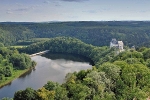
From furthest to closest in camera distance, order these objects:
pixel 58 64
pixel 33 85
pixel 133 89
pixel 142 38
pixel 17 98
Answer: pixel 142 38, pixel 58 64, pixel 33 85, pixel 17 98, pixel 133 89

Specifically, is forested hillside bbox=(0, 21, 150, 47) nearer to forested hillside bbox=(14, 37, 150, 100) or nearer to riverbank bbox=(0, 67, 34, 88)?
riverbank bbox=(0, 67, 34, 88)

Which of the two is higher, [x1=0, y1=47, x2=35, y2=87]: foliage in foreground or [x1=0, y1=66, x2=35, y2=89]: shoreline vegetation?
[x1=0, y1=47, x2=35, y2=87]: foliage in foreground

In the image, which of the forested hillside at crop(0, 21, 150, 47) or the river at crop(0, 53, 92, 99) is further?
the forested hillside at crop(0, 21, 150, 47)

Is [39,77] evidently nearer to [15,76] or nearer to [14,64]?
[15,76]

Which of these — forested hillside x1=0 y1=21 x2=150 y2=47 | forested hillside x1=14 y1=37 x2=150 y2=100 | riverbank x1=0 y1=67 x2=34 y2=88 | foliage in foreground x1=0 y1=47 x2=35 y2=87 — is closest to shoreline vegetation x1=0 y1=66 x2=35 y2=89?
riverbank x1=0 y1=67 x2=34 y2=88

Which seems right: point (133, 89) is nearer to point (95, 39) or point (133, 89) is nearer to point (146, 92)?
point (146, 92)

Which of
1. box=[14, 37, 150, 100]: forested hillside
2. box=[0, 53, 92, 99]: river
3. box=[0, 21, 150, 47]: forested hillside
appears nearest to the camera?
box=[14, 37, 150, 100]: forested hillside

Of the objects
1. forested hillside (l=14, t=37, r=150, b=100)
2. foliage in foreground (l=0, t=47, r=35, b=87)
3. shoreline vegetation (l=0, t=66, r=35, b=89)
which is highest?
forested hillside (l=14, t=37, r=150, b=100)

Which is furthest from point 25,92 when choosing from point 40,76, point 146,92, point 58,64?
point 58,64

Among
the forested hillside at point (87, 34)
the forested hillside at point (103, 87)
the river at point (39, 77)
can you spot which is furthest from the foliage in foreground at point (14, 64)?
the forested hillside at point (87, 34)

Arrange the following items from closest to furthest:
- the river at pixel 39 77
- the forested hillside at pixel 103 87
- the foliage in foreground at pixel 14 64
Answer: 1. the forested hillside at pixel 103 87
2. the river at pixel 39 77
3. the foliage in foreground at pixel 14 64

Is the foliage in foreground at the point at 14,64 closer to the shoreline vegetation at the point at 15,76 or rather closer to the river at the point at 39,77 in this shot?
the shoreline vegetation at the point at 15,76
